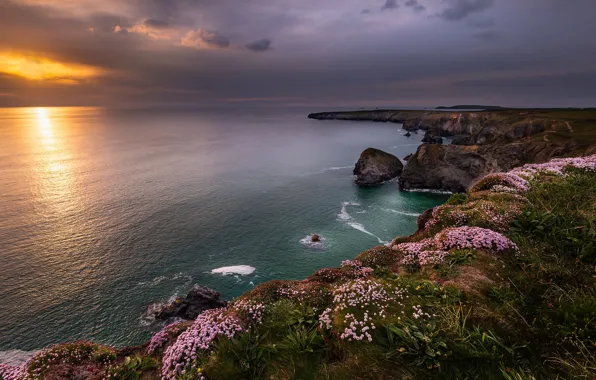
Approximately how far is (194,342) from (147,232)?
153ft

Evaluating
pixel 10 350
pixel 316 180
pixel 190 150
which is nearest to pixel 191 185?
pixel 316 180

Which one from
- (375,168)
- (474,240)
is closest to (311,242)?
(474,240)

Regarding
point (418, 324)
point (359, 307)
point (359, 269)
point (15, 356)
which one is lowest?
point (15, 356)

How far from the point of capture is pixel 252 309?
10445 mm

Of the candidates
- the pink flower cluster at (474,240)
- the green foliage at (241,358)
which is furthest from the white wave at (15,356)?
the pink flower cluster at (474,240)

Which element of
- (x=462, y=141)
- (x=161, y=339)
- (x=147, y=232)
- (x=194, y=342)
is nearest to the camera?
(x=194, y=342)

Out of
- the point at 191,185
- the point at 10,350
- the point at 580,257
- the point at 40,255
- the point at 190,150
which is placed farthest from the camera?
the point at 190,150

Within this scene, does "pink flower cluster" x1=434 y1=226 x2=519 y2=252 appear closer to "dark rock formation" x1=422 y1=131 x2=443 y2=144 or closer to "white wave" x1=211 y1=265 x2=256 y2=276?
"white wave" x1=211 y1=265 x2=256 y2=276

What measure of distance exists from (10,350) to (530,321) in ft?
138

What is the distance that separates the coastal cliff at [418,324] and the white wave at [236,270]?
28646 mm

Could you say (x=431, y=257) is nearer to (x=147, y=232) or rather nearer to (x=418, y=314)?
(x=418, y=314)

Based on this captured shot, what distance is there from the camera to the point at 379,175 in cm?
8662

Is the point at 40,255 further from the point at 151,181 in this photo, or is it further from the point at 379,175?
the point at 379,175

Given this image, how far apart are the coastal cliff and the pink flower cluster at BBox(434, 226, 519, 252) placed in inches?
2.0
